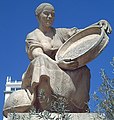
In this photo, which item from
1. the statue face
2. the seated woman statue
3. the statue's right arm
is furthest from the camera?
the statue face

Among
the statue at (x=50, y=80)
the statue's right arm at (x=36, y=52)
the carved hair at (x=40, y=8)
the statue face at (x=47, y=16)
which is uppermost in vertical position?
the carved hair at (x=40, y=8)

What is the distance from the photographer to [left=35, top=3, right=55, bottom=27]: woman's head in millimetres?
7773

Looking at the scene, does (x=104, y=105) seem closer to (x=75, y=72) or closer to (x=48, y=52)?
(x=75, y=72)

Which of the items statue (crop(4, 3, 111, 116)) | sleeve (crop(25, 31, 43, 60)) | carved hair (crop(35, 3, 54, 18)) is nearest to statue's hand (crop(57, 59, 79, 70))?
statue (crop(4, 3, 111, 116))

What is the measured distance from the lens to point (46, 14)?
780 centimetres

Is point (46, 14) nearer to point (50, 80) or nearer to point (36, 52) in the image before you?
point (36, 52)

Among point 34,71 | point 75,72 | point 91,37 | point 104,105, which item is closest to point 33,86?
point 34,71

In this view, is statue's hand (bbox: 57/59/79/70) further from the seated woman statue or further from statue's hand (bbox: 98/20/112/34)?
statue's hand (bbox: 98/20/112/34)

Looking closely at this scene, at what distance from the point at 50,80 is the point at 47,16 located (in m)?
1.56

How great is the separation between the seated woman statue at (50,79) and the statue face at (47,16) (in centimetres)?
31

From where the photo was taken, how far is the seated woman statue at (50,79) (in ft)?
→ 21.8

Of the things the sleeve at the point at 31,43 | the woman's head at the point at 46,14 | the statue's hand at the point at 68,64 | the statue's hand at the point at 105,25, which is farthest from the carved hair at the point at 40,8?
the statue's hand at the point at 68,64

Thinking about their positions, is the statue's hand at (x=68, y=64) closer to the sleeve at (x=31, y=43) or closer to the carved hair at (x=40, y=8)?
the sleeve at (x=31, y=43)

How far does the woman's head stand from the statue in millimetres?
355
